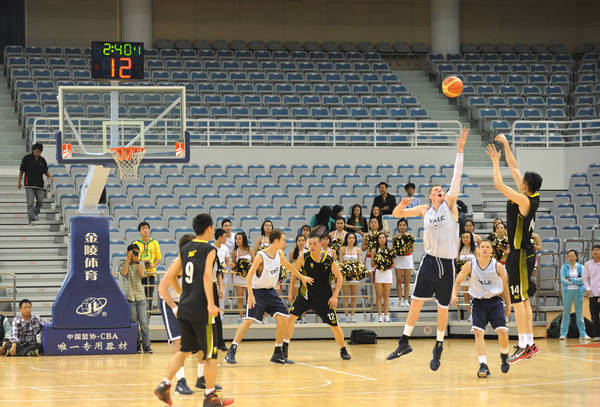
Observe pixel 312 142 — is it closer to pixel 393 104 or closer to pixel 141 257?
pixel 393 104

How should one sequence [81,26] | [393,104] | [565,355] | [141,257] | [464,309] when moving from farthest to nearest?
1. [81,26]
2. [393,104]
3. [464,309]
4. [141,257]
5. [565,355]

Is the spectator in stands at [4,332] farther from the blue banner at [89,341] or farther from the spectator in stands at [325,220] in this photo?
the spectator in stands at [325,220]

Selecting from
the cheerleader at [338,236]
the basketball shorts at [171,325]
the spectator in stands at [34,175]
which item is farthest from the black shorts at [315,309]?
the spectator in stands at [34,175]

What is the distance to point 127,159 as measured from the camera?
574 inches

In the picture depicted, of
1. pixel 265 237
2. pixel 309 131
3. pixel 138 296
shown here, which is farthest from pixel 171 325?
pixel 309 131

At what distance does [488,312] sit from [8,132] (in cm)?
1597

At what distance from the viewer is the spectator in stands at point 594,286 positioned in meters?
17.5

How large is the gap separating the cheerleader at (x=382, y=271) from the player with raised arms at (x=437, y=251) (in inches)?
219

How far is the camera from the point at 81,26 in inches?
1222

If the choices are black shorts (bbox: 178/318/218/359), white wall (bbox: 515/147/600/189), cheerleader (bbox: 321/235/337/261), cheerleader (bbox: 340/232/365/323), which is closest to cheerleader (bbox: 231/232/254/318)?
cheerleader (bbox: 321/235/337/261)

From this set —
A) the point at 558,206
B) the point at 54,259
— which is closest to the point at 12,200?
the point at 54,259

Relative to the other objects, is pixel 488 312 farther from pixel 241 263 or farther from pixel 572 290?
pixel 241 263

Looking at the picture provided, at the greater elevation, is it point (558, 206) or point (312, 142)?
point (312, 142)

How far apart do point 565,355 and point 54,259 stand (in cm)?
1033
